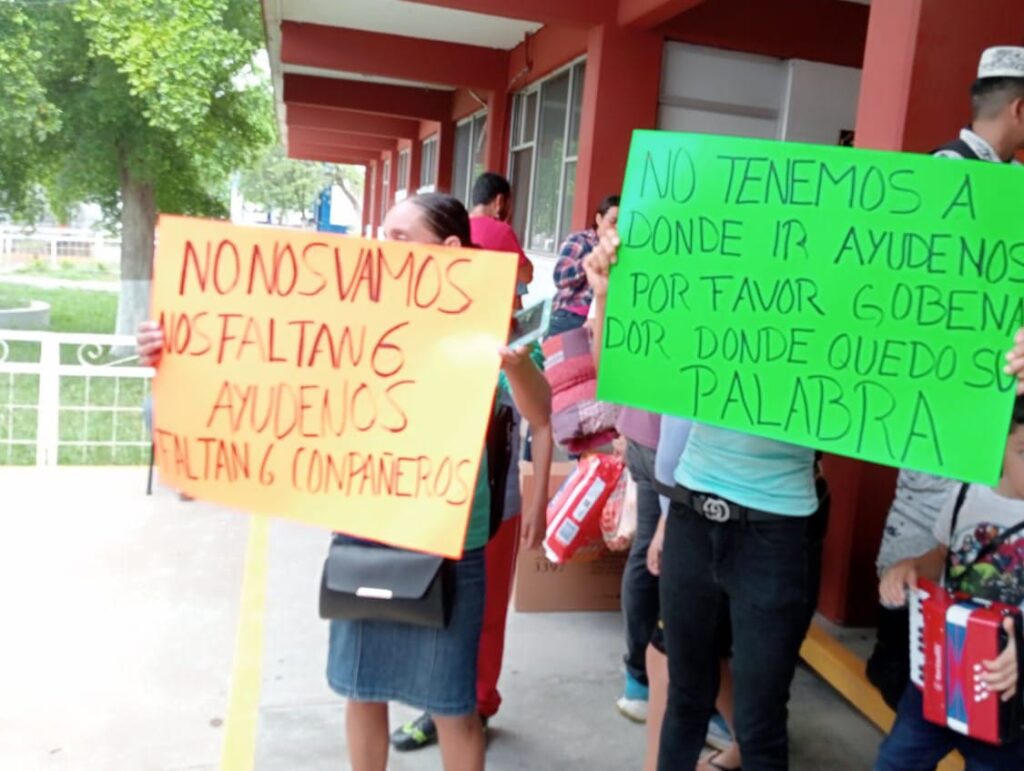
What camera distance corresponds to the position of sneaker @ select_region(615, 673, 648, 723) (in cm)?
346

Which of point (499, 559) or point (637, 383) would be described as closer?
point (637, 383)

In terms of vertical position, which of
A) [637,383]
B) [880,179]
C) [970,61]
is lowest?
[637,383]

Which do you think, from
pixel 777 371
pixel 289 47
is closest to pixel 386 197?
pixel 289 47

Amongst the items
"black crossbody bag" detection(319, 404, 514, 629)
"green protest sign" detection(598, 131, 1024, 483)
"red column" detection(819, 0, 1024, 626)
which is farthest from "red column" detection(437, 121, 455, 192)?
"black crossbody bag" detection(319, 404, 514, 629)

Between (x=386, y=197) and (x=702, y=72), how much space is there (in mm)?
15218

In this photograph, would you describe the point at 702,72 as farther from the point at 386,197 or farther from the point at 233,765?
the point at 386,197

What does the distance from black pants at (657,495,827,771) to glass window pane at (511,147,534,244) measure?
7399mm

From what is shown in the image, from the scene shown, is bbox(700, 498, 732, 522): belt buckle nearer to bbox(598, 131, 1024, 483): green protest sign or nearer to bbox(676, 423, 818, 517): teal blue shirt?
bbox(676, 423, 818, 517): teal blue shirt

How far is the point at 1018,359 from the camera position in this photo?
183cm

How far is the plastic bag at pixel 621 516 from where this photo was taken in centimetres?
356

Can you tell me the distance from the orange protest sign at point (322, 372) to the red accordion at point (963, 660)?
3.64 ft

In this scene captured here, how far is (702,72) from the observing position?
703cm

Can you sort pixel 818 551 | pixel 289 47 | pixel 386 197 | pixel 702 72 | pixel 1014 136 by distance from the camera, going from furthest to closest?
1. pixel 386 197
2. pixel 289 47
3. pixel 702 72
4. pixel 1014 136
5. pixel 818 551

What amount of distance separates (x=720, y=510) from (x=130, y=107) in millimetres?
16644
